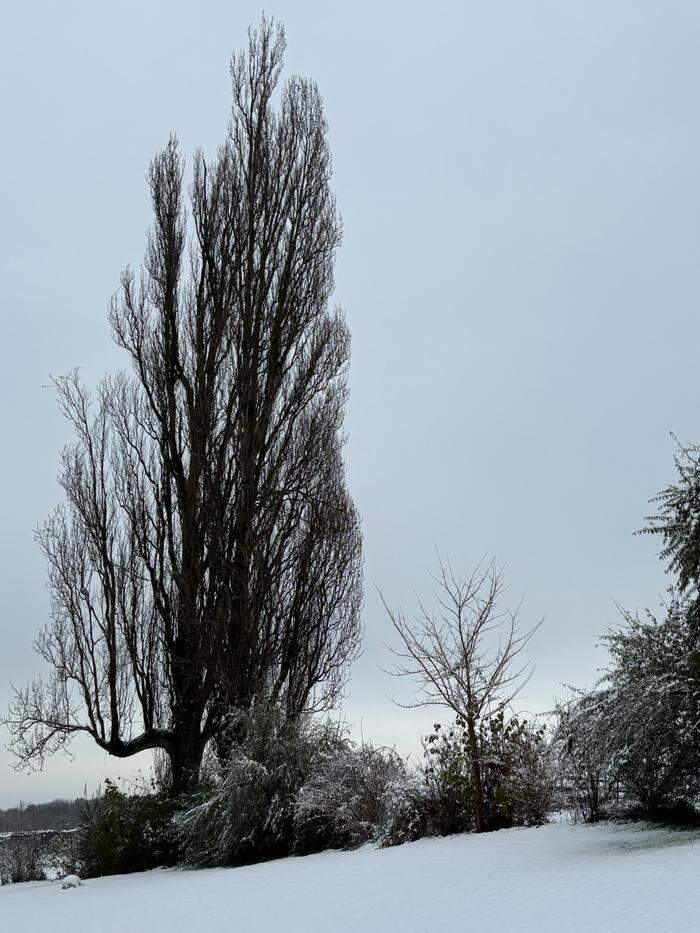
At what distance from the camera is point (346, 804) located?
36.1 ft

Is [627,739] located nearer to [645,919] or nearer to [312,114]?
[645,919]

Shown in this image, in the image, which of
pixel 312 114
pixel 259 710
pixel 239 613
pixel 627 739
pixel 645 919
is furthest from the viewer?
pixel 312 114

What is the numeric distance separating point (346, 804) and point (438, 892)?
480 cm

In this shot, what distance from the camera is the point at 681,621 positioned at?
8328mm

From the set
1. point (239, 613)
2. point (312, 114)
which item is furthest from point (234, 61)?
point (239, 613)

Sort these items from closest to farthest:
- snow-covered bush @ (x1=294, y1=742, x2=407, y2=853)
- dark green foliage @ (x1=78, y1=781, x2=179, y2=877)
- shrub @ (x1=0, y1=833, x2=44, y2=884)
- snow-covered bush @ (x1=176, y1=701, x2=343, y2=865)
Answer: snow-covered bush @ (x1=294, y1=742, x2=407, y2=853) < snow-covered bush @ (x1=176, y1=701, x2=343, y2=865) < dark green foliage @ (x1=78, y1=781, x2=179, y2=877) < shrub @ (x1=0, y1=833, x2=44, y2=884)

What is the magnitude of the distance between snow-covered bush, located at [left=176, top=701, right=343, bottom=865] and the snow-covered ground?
645mm

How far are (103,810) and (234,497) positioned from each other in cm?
562

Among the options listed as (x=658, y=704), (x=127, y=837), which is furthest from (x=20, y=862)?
(x=658, y=704)

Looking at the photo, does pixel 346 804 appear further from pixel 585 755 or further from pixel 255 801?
pixel 585 755

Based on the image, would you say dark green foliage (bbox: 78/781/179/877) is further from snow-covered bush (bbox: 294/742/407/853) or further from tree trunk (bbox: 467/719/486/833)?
tree trunk (bbox: 467/719/486/833)

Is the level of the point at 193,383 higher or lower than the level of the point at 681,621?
higher

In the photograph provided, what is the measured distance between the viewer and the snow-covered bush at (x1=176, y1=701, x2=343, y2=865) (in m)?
11.4

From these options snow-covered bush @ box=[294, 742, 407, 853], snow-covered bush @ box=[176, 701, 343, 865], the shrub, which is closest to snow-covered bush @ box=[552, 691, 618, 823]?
snow-covered bush @ box=[294, 742, 407, 853]
